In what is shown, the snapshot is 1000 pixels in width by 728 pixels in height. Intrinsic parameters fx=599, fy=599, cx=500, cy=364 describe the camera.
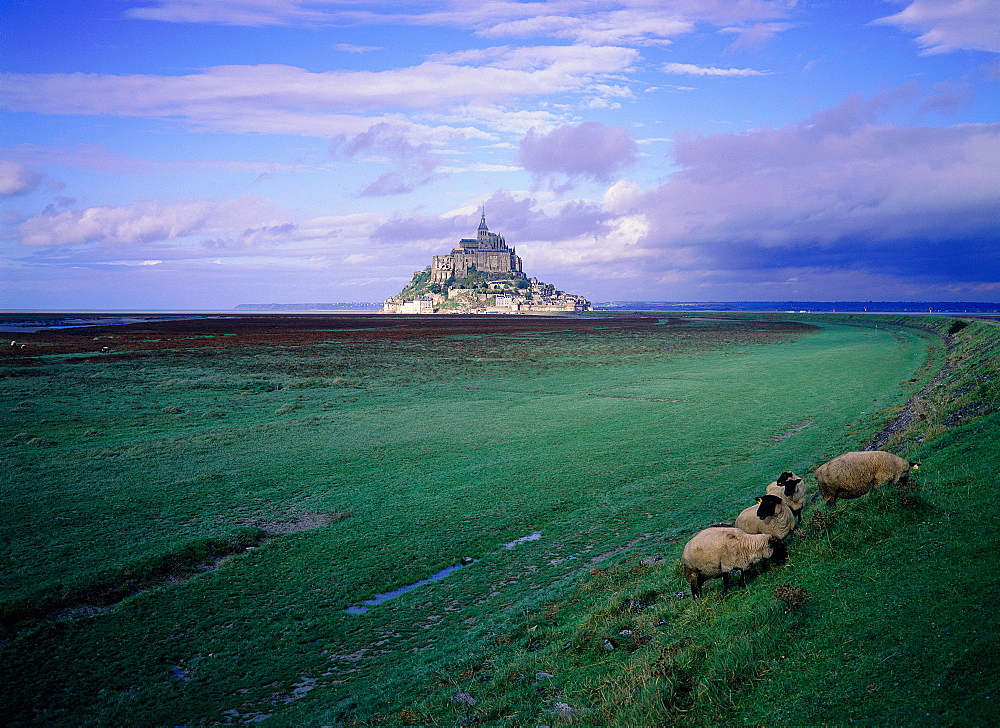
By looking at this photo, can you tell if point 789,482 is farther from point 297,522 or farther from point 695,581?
point 297,522

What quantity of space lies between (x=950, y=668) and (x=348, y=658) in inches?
256

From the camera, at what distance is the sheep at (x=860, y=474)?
8359 mm

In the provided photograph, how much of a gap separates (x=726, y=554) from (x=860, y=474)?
→ 274 centimetres

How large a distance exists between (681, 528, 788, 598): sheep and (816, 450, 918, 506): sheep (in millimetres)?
1871

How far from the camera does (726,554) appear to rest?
7277 millimetres

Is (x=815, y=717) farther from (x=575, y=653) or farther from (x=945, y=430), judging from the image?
(x=945, y=430)

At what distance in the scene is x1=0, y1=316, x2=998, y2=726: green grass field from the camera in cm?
540

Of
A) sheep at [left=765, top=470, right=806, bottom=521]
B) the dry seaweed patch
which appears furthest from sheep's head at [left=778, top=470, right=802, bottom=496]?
the dry seaweed patch

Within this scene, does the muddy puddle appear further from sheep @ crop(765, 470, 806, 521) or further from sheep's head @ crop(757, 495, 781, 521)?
sheep's head @ crop(757, 495, 781, 521)

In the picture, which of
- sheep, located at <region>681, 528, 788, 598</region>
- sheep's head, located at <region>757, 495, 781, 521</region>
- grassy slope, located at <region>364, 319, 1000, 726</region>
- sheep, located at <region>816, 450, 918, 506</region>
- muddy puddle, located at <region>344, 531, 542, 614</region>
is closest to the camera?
grassy slope, located at <region>364, 319, 1000, 726</region>

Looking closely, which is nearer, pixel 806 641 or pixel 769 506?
pixel 806 641

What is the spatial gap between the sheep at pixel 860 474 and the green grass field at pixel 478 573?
1.52 feet

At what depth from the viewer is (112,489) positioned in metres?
14.3

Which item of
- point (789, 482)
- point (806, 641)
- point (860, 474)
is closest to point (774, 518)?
point (789, 482)
